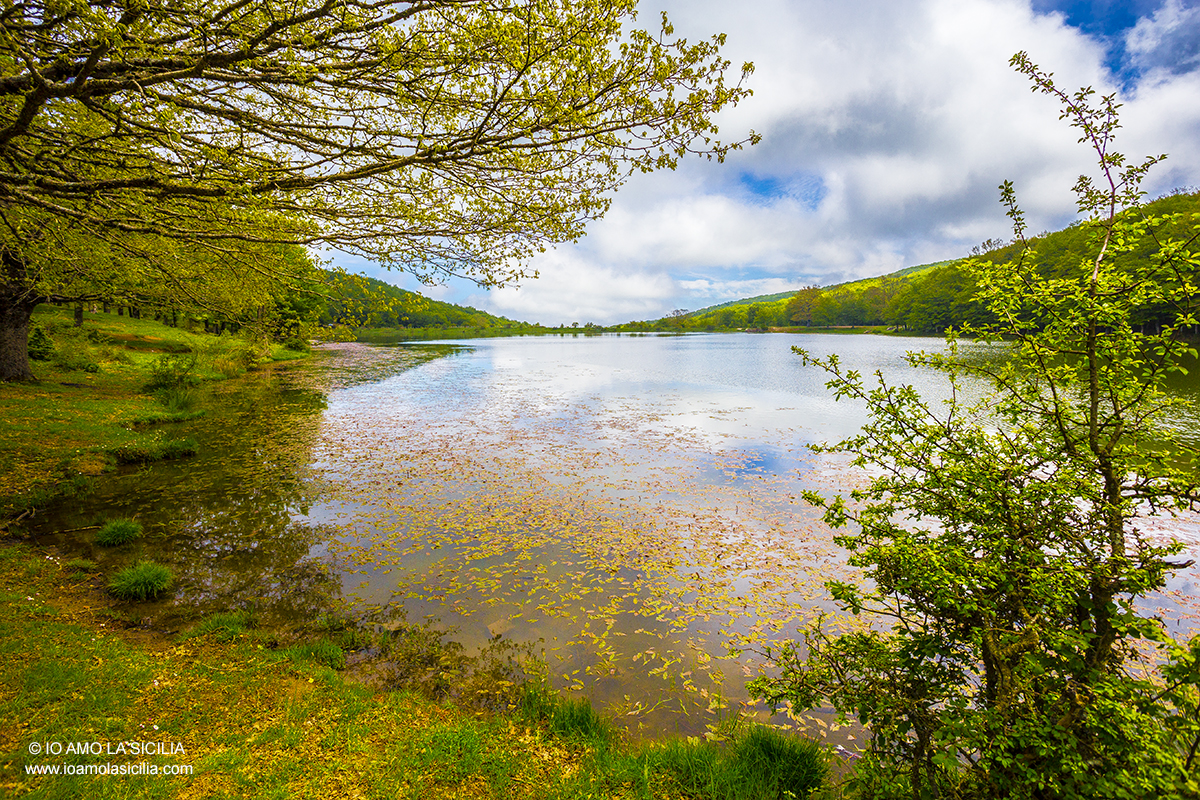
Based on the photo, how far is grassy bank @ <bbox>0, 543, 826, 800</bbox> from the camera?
3727 millimetres

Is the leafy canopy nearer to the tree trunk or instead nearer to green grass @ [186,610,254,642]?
green grass @ [186,610,254,642]

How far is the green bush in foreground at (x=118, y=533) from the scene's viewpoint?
8.01 m

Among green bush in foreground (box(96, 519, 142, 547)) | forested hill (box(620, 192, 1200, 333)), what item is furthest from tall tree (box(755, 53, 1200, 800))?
forested hill (box(620, 192, 1200, 333))

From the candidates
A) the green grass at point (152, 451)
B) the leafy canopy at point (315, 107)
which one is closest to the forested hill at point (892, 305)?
the leafy canopy at point (315, 107)

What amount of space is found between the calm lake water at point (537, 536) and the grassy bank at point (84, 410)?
89 centimetres

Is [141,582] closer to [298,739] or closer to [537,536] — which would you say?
[298,739]

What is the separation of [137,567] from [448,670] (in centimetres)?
558

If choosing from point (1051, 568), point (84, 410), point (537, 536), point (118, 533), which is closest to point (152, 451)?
point (84, 410)

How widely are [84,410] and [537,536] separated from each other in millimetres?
17595

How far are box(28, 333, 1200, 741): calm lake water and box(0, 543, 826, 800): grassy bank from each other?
2.75 feet

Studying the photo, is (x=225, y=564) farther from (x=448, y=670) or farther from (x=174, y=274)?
(x=174, y=274)

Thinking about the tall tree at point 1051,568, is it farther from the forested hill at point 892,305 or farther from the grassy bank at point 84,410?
the forested hill at point 892,305

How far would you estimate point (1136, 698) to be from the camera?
2324 millimetres

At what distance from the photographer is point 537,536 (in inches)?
372
